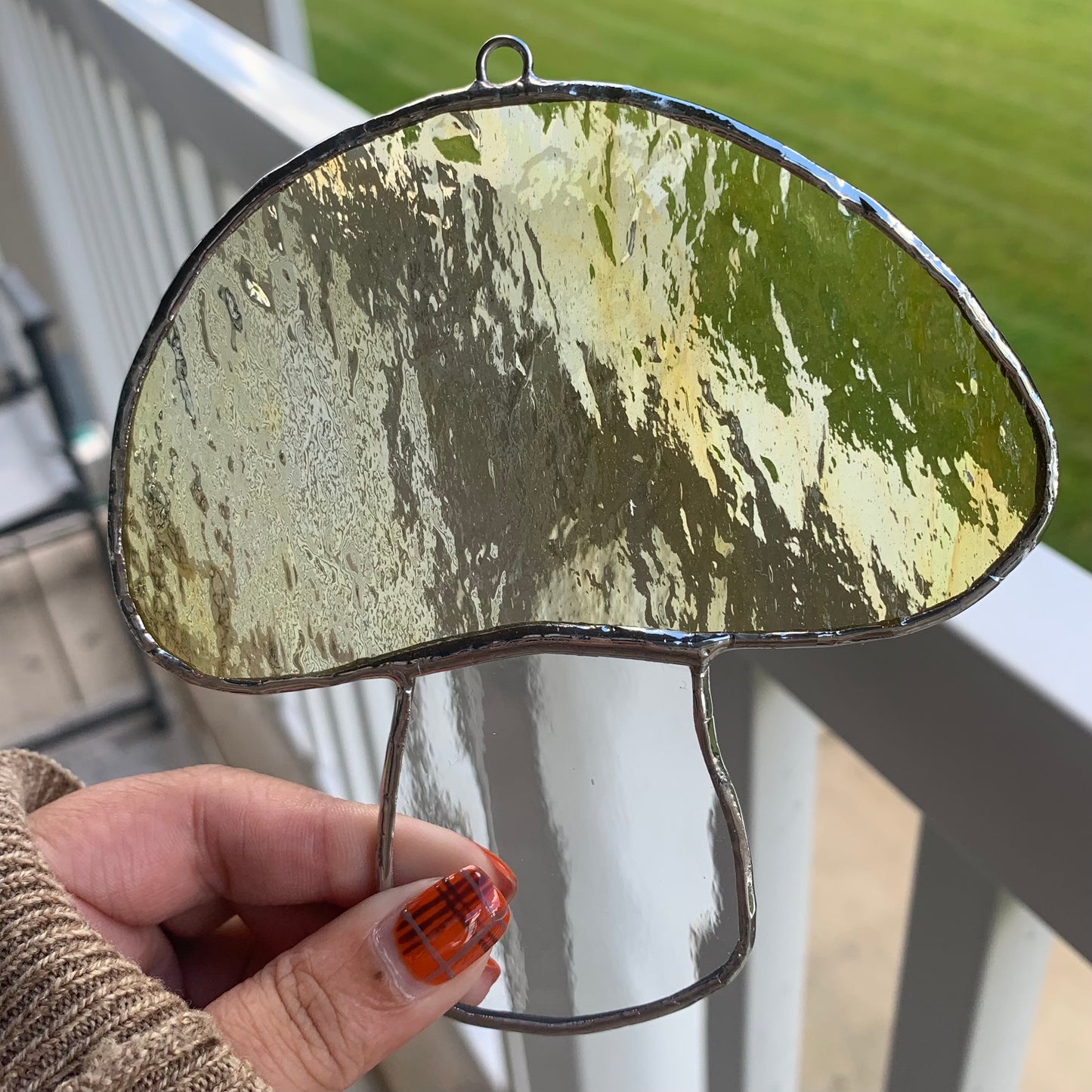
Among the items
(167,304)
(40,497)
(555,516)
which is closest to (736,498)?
(555,516)

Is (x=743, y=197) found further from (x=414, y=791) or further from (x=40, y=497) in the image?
(x=40, y=497)

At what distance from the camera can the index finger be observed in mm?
374

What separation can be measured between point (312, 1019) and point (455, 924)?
5 centimetres

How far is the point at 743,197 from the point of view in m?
0.23

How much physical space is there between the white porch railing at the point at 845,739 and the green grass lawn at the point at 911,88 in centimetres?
129

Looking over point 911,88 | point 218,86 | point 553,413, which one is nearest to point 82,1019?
point 553,413

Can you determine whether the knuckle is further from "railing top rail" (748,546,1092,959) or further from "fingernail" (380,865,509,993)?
"railing top rail" (748,546,1092,959)

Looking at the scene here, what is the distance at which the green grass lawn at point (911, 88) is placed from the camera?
75.6 inches

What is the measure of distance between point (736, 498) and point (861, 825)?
3.70 ft

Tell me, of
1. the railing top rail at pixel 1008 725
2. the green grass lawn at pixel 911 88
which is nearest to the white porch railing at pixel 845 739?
the railing top rail at pixel 1008 725

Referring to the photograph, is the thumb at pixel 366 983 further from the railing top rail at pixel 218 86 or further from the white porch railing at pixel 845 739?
the railing top rail at pixel 218 86

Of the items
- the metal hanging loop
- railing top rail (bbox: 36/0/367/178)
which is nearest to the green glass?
the metal hanging loop

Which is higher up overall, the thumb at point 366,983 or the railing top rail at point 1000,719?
the railing top rail at point 1000,719

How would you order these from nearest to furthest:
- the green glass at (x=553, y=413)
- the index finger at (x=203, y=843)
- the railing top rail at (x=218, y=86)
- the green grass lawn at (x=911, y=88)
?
the green glass at (x=553, y=413) < the index finger at (x=203, y=843) < the railing top rail at (x=218, y=86) < the green grass lawn at (x=911, y=88)
